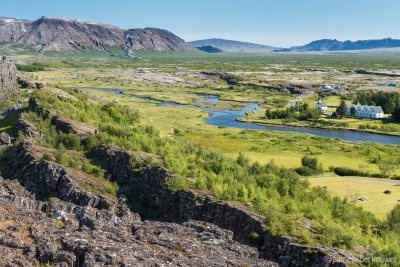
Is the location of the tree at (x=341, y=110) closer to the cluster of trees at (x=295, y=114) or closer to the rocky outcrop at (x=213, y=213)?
the cluster of trees at (x=295, y=114)

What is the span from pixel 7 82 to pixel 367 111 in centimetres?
13083

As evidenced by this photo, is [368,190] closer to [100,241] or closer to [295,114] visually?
[100,241]

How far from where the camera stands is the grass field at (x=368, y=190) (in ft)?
180

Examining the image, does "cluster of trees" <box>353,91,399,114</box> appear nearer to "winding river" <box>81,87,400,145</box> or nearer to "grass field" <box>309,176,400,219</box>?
"winding river" <box>81,87,400,145</box>

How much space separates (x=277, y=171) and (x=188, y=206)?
20277mm

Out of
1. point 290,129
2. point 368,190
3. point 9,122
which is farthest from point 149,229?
point 290,129

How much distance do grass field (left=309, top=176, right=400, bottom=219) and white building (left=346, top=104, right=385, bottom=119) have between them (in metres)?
89.0

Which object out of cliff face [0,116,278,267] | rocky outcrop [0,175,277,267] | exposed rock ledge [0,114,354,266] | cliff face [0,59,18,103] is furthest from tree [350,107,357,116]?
rocky outcrop [0,175,277,267]

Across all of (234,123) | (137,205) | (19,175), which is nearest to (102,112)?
(19,175)

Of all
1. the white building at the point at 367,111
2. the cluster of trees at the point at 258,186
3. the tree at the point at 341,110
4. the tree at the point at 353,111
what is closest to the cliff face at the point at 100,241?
the cluster of trees at the point at 258,186

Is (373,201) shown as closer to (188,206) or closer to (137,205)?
(188,206)

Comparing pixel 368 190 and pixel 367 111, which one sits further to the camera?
pixel 367 111

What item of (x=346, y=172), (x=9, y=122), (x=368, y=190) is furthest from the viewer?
(x=346, y=172)

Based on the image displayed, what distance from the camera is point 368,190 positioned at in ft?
208
